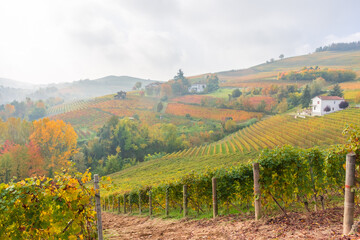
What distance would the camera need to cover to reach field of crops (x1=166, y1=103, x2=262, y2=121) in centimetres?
9669

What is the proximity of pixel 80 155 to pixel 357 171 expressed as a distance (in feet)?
207

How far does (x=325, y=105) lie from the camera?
205 feet

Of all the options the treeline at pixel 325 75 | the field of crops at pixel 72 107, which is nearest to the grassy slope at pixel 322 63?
the treeline at pixel 325 75

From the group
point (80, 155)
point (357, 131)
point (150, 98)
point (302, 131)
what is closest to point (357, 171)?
point (357, 131)

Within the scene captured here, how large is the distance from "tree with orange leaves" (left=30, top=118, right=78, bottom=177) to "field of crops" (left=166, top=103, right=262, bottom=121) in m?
61.1

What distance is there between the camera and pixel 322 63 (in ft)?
568

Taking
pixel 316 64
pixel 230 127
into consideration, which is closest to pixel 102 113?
pixel 230 127

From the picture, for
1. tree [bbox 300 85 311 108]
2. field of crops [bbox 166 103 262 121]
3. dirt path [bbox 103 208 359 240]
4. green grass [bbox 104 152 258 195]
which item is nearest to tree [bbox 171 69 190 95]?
field of crops [bbox 166 103 262 121]

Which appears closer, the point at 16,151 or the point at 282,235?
the point at 282,235

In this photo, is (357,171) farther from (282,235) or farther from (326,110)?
(326,110)

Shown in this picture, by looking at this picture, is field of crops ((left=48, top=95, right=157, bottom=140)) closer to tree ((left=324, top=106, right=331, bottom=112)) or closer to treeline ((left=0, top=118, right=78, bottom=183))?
treeline ((left=0, top=118, right=78, bottom=183))

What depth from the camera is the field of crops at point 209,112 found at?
9669 centimetres

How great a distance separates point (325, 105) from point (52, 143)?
77.6m

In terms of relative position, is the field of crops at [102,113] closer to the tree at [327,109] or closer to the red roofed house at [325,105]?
the red roofed house at [325,105]
